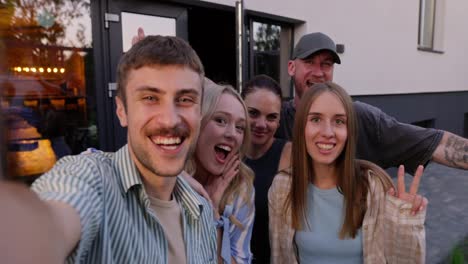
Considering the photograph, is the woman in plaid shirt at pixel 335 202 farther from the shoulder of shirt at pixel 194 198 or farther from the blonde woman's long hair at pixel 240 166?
the shoulder of shirt at pixel 194 198

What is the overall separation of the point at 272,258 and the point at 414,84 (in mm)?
7582

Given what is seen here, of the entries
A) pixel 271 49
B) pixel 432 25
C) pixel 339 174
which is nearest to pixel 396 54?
pixel 432 25

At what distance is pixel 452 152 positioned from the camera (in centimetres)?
230

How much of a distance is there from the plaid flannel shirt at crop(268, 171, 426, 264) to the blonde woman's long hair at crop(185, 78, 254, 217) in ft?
0.69

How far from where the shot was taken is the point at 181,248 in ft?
4.61

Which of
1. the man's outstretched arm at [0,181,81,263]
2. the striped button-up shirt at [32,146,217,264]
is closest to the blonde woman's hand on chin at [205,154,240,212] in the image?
the striped button-up shirt at [32,146,217,264]

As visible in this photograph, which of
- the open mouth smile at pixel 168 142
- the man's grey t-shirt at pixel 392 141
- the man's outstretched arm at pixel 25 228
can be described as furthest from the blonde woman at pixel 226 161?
the man's outstretched arm at pixel 25 228

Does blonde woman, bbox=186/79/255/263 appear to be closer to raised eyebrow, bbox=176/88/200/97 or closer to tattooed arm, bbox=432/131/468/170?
raised eyebrow, bbox=176/88/200/97

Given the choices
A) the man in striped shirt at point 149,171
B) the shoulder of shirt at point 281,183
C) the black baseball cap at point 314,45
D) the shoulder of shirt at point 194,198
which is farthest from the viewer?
the black baseball cap at point 314,45

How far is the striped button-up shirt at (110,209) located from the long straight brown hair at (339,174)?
2.56ft

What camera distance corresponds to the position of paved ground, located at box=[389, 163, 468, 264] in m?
4.65

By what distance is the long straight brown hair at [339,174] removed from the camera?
1962 mm

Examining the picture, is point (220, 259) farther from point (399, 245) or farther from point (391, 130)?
point (391, 130)

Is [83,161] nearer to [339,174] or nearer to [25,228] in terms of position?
[25,228]
